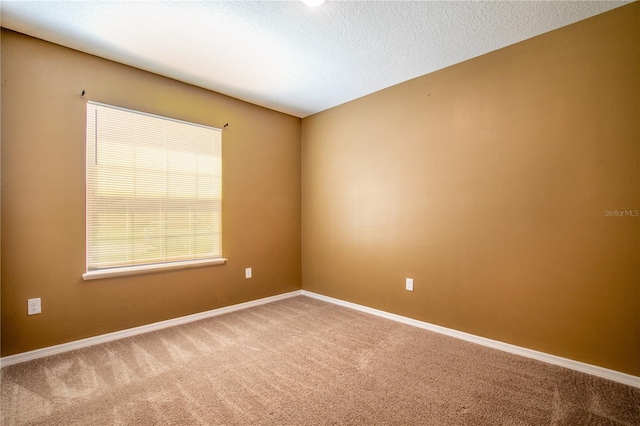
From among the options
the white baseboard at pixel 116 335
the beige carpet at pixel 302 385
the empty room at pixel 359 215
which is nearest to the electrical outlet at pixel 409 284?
the empty room at pixel 359 215

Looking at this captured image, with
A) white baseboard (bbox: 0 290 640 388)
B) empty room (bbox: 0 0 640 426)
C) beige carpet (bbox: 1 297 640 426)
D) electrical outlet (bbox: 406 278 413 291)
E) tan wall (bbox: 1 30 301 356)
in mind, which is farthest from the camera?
electrical outlet (bbox: 406 278 413 291)

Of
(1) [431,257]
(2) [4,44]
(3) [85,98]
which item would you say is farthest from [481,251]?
(2) [4,44]

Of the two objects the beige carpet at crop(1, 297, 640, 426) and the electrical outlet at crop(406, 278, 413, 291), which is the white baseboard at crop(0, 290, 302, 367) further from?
the electrical outlet at crop(406, 278, 413, 291)

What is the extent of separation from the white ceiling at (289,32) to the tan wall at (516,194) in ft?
0.90

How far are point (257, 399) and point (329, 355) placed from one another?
74 cm

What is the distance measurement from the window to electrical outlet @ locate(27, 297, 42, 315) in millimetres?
379

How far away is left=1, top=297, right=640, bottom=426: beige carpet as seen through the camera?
1681 millimetres

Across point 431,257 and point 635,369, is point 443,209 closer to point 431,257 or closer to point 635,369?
point 431,257

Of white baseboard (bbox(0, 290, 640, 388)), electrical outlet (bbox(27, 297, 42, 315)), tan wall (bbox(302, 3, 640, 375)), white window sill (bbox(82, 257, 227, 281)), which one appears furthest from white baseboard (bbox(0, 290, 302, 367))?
tan wall (bbox(302, 3, 640, 375))

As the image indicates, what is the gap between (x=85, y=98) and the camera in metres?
2.58

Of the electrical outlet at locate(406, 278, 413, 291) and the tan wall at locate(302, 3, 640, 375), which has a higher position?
the tan wall at locate(302, 3, 640, 375)

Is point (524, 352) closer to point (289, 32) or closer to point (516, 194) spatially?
point (516, 194)

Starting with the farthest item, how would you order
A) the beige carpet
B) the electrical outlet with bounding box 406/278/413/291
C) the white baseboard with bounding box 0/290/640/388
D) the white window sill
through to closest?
the electrical outlet with bounding box 406/278/413/291
the white window sill
the white baseboard with bounding box 0/290/640/388
the beige carpet

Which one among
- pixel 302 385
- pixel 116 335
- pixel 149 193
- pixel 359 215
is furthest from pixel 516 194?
pixel 116 335
